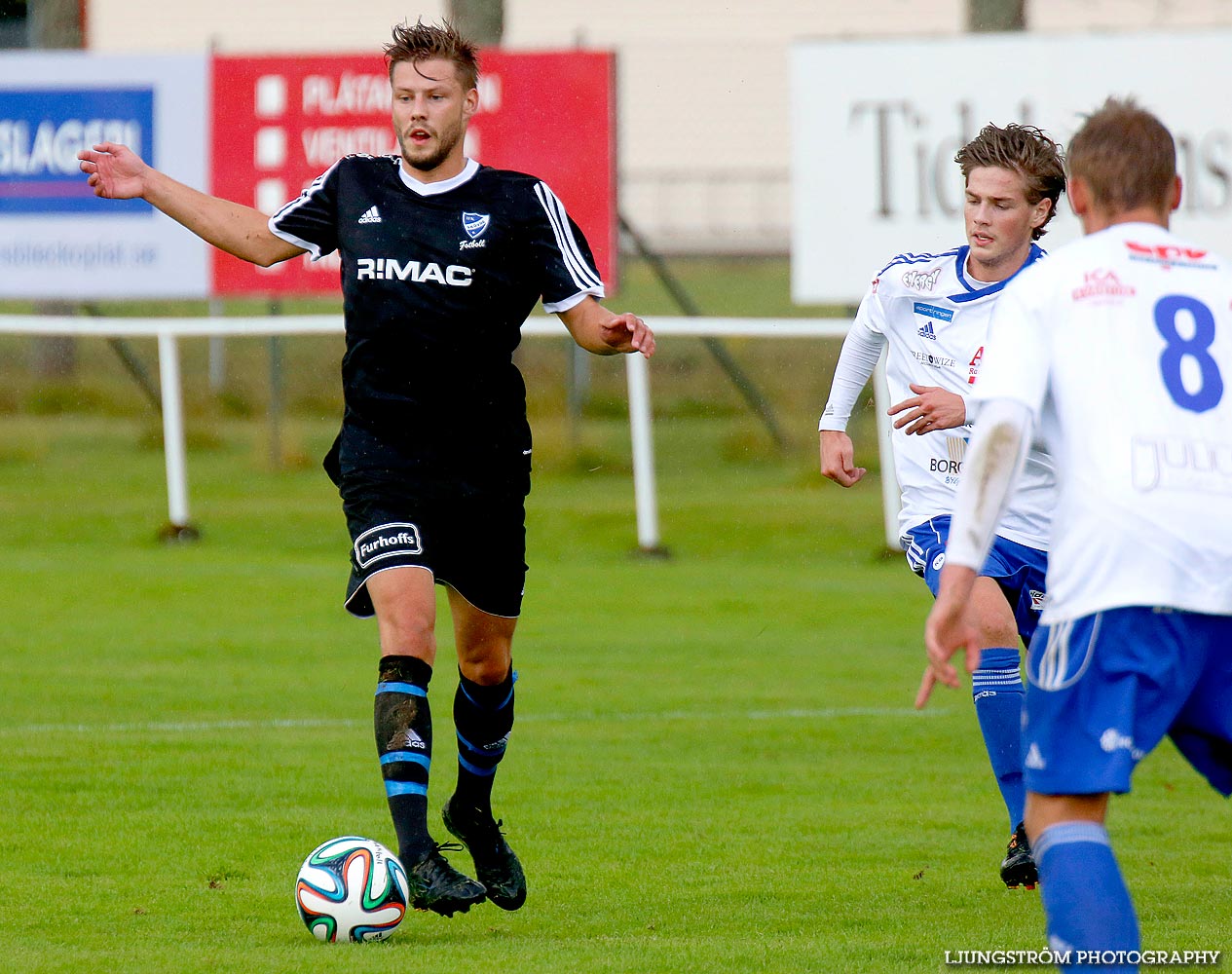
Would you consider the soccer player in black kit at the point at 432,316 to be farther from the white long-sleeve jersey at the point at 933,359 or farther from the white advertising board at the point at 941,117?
the white advertising board at the point at 941,117

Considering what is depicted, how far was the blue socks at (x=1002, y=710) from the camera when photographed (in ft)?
19.2

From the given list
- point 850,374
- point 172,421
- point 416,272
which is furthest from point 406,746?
point 172,421

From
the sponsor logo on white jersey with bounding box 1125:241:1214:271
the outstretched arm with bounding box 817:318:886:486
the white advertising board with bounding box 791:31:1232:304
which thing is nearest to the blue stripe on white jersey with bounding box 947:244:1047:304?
the outstretched arm with bounding box 817:318:886:486

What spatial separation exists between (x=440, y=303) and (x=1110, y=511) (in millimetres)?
2313

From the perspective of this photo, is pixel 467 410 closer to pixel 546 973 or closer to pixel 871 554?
pixel 546 973

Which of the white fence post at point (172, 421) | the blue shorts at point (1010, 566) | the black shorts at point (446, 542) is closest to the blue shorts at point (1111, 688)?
the black shorts at point (446, 542)

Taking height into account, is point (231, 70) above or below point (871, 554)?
above

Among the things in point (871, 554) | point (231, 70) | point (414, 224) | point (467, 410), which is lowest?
point (871, 554)

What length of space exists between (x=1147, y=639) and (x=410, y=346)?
8.01 feet

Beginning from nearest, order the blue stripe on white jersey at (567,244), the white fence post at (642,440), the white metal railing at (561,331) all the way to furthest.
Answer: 1. the blue stripe on white jersey at (567,244)
2. the white metal railing at (561,331)
3. the white fence post at (642,440)

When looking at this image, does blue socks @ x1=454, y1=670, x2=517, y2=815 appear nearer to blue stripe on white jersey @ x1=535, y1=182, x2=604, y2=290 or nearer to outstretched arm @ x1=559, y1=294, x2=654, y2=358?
outstretched arm @ x1=559, y1=294, x2=654, y2=358

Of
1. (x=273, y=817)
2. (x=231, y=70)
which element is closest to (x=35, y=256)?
(x=231, y=70)

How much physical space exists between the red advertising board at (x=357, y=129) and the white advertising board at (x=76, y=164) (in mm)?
253

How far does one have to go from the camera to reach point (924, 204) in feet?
50.3
